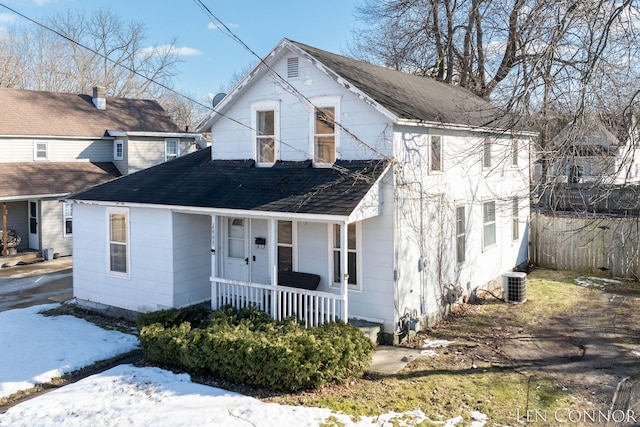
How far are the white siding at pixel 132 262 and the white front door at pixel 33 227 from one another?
10.3 meters

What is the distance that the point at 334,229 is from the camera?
11.6 meters

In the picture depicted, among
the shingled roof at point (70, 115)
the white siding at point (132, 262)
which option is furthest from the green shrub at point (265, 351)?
the shingled roof at point (70, 115)

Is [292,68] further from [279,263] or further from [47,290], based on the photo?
[47,290]

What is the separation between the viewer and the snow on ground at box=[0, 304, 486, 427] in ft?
24.6

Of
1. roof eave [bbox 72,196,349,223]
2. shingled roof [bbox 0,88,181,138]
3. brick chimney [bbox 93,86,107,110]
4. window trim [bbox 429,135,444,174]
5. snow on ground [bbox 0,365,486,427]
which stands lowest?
snow on ground [bbox 0,365,486,427]

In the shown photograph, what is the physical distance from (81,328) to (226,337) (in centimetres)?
505

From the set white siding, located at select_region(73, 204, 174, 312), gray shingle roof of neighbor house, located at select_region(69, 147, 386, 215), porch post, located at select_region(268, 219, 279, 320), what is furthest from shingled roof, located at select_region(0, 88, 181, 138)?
porch post, located at select_region(268, 219, 279, 320)

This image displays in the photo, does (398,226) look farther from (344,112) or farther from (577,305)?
(577,305)

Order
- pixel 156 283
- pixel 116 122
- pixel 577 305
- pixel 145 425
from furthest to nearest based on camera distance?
pixel 116 122 < pixel 577 305 < pixel 156 283 < pixel 145 425

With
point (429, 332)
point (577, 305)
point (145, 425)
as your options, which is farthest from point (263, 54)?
point (577, 305)

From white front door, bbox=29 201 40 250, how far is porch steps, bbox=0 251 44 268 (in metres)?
0.77

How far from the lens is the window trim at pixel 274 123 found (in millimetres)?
12602

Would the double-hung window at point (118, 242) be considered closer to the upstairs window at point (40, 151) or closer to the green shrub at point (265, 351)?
the green shrub at point (265, 351)

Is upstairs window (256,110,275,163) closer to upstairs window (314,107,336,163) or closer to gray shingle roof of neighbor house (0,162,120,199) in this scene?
upstairs window (314,107,336,163)
